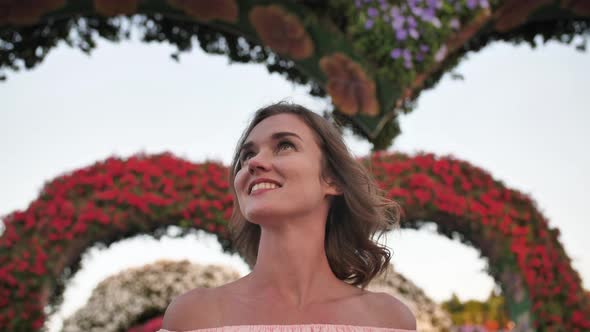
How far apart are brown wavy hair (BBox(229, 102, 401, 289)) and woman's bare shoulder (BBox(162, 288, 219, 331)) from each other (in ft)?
1.49

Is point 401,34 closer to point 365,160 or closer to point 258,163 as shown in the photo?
point 365,160

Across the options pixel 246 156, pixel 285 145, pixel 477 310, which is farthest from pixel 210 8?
pixel 285 145

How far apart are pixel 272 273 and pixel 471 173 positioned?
392 centimetres

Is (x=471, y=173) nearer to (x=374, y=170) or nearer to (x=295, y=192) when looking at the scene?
(x=374, y=170)

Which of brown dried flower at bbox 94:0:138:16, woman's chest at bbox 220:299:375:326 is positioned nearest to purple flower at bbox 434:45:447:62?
brown dried flower at bbox 94:0:138:16

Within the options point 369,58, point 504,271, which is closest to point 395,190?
point 504,271

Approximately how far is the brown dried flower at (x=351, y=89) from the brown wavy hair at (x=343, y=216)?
12.1 ft

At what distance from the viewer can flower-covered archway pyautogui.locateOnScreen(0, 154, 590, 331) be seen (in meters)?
5.62

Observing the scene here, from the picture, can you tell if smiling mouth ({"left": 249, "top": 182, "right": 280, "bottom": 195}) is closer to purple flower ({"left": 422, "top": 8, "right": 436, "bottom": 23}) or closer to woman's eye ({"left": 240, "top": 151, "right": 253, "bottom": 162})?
woman's eye ({"left": 240, "top": 151, "right": 253, "bottom": 162})

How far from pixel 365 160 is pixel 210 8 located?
7.60 ft

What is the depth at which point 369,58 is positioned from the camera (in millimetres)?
6754

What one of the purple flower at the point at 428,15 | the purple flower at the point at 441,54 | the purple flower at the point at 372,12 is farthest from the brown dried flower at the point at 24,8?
the purple flower at the point at 441,54

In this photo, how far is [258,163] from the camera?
2.49 m

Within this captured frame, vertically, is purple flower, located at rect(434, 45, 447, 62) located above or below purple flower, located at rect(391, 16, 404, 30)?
below
